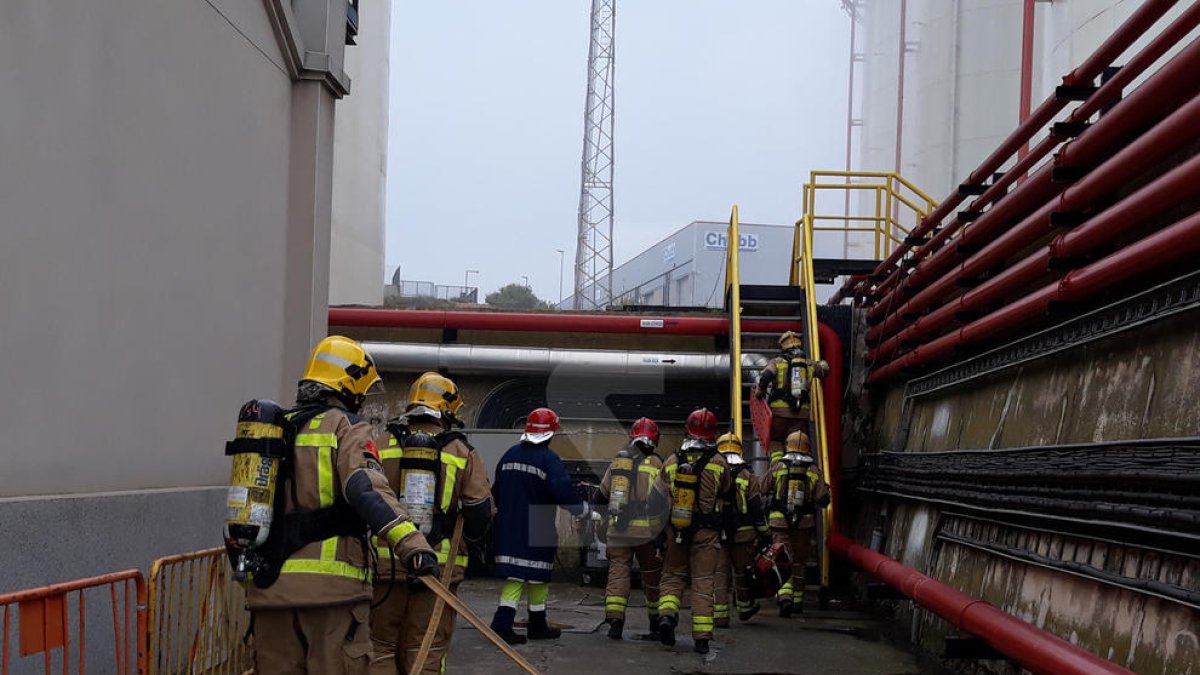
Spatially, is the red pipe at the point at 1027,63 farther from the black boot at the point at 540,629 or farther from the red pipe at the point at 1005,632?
the black boot at the point at 540,629

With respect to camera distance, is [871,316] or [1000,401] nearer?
[1000,401]

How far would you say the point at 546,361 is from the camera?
14562 mm

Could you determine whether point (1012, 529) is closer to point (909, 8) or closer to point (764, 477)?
point (764, 477)

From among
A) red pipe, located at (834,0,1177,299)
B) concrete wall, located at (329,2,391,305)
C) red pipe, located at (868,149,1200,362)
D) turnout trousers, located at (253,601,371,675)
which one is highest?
concrete wall, located at (329,2,391,305)

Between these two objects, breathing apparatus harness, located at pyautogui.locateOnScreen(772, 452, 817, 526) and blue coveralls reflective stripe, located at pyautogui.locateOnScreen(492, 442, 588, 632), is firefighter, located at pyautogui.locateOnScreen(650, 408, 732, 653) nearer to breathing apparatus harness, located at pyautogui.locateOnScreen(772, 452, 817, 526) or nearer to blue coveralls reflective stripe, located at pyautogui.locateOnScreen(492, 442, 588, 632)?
blue coveralls reflective stripe, located at pyautogui.locateOnScreen(492, 442, 588, 632)

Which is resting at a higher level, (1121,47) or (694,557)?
(1121,47)

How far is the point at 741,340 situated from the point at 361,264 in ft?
44.2

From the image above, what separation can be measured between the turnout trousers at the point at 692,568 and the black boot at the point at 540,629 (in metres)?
0.87

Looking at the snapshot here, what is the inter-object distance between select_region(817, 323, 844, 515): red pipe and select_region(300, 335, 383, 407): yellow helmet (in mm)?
8748

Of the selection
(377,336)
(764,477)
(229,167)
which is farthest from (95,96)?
(377,336)

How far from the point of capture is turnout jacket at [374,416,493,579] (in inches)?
274

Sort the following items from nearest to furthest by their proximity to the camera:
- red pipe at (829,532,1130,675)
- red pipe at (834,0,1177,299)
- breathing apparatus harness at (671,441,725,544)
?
red pipe at (829,532,1130,675) < red pipe at (834,0,1177,299) < breathing apparatus harness at (671,441,725,544)

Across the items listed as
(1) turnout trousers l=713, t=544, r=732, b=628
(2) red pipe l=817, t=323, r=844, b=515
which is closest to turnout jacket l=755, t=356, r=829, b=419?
(2) red pipe l=817, t=323, r=844, b=515

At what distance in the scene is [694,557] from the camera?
32.0 feet
